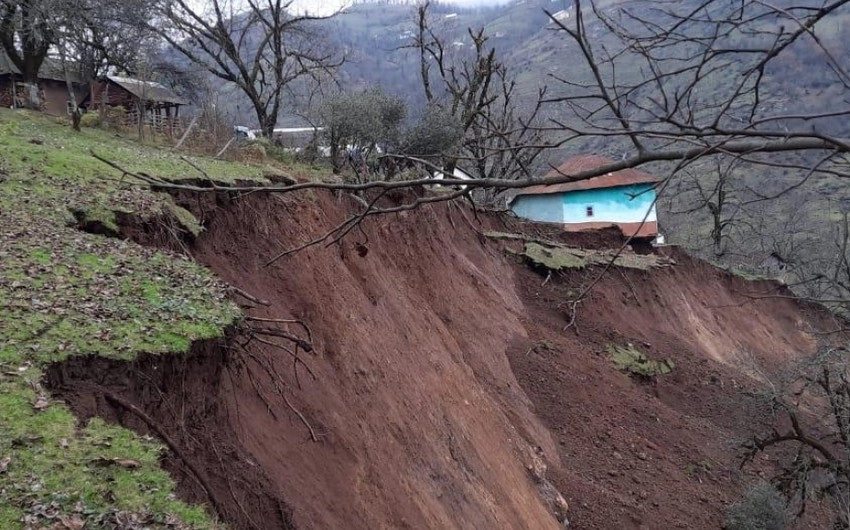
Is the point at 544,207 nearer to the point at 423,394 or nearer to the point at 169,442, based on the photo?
the point at 423,394

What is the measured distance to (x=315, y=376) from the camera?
8836mm

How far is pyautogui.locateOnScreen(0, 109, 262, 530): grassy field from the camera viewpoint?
379 cm

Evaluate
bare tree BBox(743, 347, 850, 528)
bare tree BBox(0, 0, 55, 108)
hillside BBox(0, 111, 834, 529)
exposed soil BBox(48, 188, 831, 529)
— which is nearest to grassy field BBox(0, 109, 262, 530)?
hillside BBox(0, 111, 834, 529)

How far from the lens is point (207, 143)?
20812 millimetres

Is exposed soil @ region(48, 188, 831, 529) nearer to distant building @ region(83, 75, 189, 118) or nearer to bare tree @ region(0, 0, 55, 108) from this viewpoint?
bare tree @ region(0, 0, 55, 108)

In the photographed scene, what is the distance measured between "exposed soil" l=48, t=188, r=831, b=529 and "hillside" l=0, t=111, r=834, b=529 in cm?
4

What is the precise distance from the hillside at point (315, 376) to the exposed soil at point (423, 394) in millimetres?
40

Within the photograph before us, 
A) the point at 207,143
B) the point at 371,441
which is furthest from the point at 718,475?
the point at 207,143

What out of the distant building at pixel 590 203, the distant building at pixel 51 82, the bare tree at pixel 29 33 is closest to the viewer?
the bare tree at pixel 29 33

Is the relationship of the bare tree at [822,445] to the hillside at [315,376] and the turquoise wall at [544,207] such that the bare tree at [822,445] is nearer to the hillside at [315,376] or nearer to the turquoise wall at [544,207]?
the hillside at [315,376]

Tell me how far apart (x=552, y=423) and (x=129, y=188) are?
374 inches

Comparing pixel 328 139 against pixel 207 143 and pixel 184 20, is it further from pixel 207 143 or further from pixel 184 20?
pixel 184 20

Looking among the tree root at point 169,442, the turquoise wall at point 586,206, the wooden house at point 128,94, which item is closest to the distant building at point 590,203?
the turquoise wall at point 586,206

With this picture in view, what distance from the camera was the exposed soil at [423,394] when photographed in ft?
19.3
